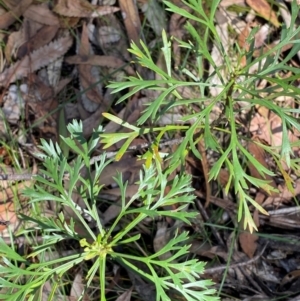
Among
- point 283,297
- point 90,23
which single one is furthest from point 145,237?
point 90,23

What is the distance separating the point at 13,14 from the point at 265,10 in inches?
55.1

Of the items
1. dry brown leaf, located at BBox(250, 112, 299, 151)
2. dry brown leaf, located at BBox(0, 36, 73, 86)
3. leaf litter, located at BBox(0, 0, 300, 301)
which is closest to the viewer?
leaf litter, located at BBox(0, 0, 300, 301)

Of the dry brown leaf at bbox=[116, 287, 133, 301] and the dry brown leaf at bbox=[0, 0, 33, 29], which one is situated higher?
the dry brown leaf at bbox=[0, 0, 33, 29]

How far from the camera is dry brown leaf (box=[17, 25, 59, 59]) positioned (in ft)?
9.75

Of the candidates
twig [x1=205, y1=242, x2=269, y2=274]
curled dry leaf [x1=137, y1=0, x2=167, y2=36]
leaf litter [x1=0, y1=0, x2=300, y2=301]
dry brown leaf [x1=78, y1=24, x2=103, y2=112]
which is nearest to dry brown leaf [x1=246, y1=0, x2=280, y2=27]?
leaf litter [x1=0, y1=0, x2=300, y2=301]

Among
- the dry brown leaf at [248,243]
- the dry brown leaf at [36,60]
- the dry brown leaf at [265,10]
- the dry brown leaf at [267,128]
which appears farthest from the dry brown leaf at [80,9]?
the dry brown leaf at [248,243]

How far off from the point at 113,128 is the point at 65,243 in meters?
0.64

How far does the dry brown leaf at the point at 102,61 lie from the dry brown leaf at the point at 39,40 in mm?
185

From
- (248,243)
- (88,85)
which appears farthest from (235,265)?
(88,85)

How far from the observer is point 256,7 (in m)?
2.98

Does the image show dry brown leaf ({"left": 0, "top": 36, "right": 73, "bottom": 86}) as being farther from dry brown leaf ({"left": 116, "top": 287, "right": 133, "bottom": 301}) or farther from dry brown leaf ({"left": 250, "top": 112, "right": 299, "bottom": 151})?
dry brown leaf ({"left": 116, "top": 287, "right": 133, "bottom": 301})

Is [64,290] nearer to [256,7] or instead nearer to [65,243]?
[65,243]

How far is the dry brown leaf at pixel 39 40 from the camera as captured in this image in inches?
117

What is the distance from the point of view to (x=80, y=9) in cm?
298
